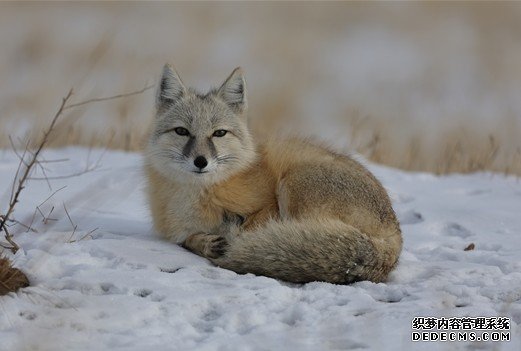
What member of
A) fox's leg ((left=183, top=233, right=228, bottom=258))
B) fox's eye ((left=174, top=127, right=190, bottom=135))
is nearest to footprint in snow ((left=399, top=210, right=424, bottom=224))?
fox's leg ((left=183, top=233, right=228, bottom=258))

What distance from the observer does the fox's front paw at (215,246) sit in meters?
5.22

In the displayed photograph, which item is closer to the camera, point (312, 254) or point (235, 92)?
point (312, 254)

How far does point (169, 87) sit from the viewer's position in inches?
242

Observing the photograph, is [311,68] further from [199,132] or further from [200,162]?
[200,162]

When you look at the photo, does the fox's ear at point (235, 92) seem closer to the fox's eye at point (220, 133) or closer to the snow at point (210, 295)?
the fox's eye at point (220, 133)

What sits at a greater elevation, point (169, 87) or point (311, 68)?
point (311, 68)

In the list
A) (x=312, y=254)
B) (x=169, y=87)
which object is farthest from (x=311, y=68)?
(x=312, y=254)

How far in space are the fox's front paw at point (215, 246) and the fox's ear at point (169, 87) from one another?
137 cm

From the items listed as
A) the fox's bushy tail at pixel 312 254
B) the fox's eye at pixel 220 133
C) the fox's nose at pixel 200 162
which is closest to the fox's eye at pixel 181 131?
the fox's eye at pixel 220 133

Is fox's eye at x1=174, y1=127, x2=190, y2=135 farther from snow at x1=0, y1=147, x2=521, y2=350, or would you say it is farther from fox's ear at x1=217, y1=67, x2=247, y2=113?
snow at x1=0, y1=147, x2=521, y2=350

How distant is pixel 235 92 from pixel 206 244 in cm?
146

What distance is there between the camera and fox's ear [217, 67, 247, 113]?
20.1 ft

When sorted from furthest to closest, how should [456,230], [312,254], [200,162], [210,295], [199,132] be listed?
[456,230] → [199,132] → [200,162] → [312,254] → [210,295]

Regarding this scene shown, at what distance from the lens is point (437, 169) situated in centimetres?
965
